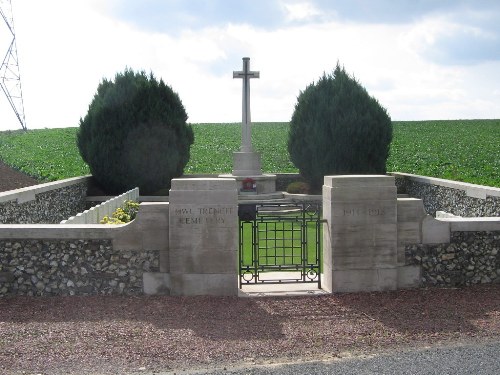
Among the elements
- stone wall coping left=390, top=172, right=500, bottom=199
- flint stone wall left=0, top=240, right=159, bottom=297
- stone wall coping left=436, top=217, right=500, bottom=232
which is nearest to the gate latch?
flint stone wall left=0, top=240, right=159, bottom=297

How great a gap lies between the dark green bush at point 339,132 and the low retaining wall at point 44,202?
733 centimetres

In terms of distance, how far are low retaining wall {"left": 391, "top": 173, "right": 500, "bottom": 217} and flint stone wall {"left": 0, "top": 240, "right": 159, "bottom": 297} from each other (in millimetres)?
8024

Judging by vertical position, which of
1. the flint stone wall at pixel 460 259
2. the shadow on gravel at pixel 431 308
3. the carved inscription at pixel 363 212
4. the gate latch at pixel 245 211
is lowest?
the shadow on gravel at pixel 431 308

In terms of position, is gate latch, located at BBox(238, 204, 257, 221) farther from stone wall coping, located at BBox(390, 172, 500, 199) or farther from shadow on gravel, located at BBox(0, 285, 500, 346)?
stone wall coping, located at BBox(390, 172, 500, 199)

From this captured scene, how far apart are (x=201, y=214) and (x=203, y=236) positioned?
0.93 feet

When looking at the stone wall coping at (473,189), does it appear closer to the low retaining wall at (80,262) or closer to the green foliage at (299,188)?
the green foliage at (299,188)

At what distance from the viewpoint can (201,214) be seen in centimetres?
776

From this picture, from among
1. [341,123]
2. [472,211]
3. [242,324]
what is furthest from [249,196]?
[242,324]

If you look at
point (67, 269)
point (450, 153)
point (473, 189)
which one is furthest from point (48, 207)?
point (450, 153)

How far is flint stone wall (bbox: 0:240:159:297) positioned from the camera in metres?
7.84

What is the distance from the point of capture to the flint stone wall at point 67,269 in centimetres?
784

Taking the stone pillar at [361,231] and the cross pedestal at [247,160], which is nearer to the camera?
the stone pillar at [361,231]

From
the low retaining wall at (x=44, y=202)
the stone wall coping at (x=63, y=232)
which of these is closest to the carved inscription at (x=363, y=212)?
the stone wall coping at (x=63, y=232)

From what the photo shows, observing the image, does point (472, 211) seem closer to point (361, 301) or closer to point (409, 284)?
point (409, 284)
